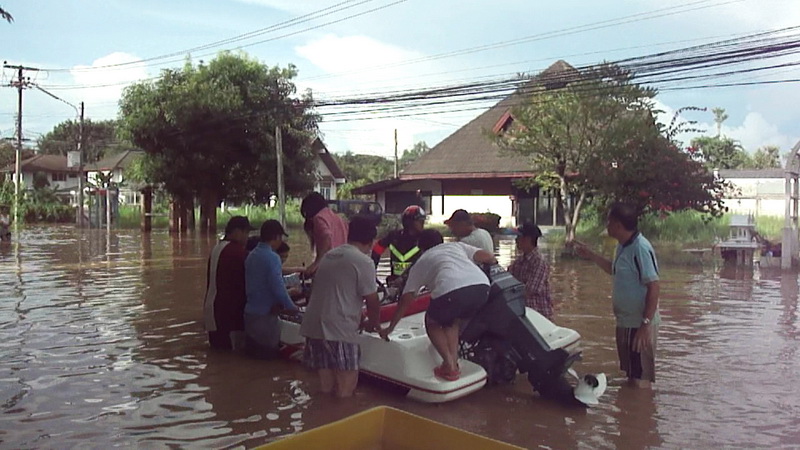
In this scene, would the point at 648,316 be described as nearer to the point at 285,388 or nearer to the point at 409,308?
the point at 409,308

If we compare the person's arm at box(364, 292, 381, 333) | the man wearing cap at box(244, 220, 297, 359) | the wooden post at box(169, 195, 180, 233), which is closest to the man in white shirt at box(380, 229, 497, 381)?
the person's arm at box(364, 292, 381, 333)

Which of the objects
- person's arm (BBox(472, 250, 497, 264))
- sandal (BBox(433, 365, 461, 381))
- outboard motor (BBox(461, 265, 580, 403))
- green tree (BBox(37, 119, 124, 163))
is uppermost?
green tree (BBox(37, 119, 124, 163))

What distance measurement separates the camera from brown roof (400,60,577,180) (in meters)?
35.6

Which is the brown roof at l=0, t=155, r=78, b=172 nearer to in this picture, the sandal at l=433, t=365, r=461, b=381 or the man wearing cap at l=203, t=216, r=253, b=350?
the man wearing cap at l=203, t=216, r=253, b=350

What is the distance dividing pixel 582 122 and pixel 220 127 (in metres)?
15.1

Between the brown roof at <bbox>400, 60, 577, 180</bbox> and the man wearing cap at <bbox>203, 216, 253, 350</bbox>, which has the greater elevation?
the brown roof at <bbox>400, 60, 577, 180</bbox>

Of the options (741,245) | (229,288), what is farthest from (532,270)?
(741,245)

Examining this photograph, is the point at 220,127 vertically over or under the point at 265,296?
over

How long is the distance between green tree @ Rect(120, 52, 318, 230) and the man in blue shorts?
24.9 metres

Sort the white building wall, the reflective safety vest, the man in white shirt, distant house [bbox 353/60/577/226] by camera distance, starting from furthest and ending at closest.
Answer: distant house [bbox 353/60/577/226] < the white building wall < the reflective safety vest < the man in white shirt

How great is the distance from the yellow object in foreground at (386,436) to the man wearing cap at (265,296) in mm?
3932

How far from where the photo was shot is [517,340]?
6.76 meters

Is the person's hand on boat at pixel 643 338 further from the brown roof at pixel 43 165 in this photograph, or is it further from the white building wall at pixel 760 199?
the brown roof at pixel 43 165

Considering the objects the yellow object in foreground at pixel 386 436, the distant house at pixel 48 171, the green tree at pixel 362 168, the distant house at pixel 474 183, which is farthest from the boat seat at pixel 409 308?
the distant house at pixel 48 171
